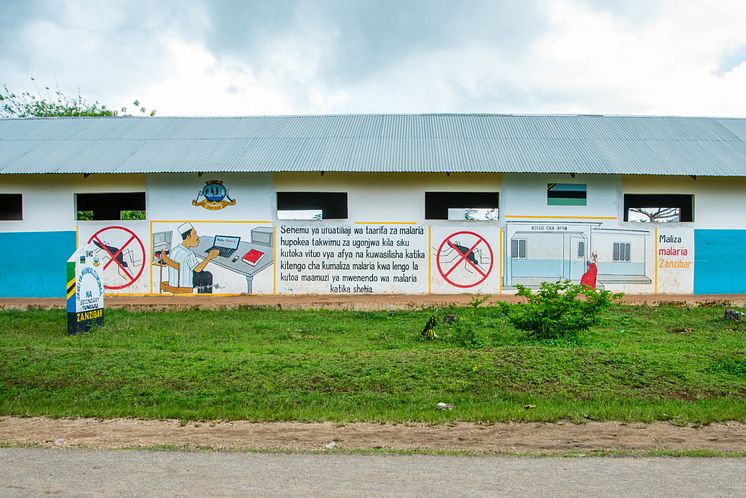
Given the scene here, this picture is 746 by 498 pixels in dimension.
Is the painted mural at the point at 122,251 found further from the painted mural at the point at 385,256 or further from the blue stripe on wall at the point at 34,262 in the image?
the blue stripe on wall at the point at 34,262

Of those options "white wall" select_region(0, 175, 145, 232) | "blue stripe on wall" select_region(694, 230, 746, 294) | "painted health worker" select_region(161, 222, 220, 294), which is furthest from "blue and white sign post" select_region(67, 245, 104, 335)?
"blue stripe on wall" select_region(694, 230, 746, 294)

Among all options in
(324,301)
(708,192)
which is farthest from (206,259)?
(708,192)

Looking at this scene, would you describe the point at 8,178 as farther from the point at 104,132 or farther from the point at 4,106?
the point at 4,106

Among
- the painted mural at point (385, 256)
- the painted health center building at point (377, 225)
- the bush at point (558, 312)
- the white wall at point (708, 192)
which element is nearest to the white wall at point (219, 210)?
the painted health center building at point (377, 225)

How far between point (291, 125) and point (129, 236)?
591 centimetres

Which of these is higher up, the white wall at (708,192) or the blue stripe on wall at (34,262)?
the white wall at (708,192)

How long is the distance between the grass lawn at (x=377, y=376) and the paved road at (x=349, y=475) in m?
1.67

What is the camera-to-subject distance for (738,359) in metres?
9.22

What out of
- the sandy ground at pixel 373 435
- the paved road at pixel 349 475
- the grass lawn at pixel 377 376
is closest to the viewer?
the paved road at pixel 349 475

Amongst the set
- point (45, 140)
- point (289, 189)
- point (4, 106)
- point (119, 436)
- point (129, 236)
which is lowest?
point (119, 436)

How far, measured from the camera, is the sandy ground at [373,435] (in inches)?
239

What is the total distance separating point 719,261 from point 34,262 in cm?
1809

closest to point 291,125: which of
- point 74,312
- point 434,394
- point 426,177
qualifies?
point 426,177

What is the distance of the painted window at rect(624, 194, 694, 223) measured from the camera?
18953mm
